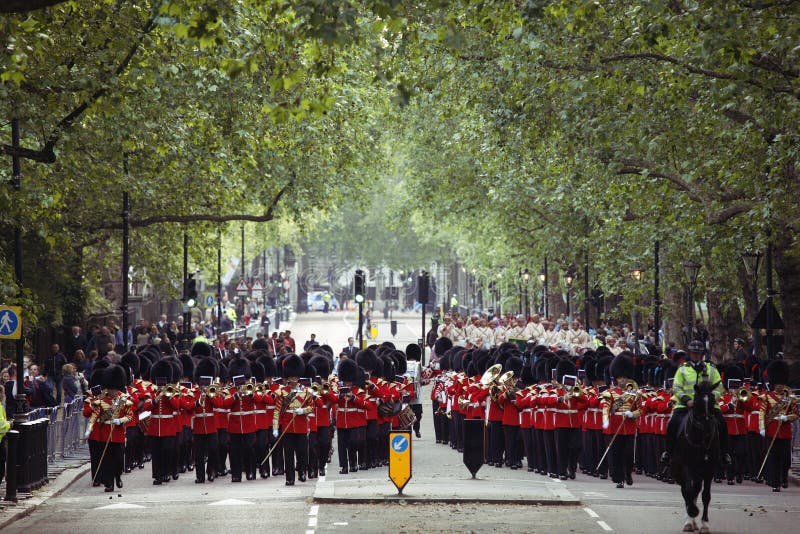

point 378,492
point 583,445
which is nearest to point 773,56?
point 583,445

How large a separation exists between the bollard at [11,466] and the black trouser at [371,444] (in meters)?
5.83

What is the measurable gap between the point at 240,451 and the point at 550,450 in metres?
4.92

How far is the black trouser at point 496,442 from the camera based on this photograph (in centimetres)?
2336

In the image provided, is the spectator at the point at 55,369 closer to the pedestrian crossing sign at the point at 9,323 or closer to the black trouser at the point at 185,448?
the black trouser at the point at 185,448

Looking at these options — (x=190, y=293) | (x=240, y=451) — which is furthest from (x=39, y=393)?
(x=190, y=293)

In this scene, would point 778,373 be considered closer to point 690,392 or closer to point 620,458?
point 620,458

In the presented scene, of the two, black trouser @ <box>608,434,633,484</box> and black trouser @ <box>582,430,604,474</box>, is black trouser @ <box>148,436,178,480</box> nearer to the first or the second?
black trouser @ <box>582,430,604,474</box>

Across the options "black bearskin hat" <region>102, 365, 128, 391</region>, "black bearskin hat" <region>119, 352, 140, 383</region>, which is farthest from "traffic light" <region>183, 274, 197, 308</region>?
"black bearskin hat" <region>102, 365, 128, 391</region>

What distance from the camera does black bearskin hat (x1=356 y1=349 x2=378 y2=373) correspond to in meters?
23.7

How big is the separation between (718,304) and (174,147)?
19221 mm

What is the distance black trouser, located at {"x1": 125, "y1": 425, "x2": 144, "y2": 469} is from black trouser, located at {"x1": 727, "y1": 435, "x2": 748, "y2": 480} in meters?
9.64

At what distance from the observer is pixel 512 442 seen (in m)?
23.0

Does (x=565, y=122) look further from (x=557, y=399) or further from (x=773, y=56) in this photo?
(x=557, y=399)

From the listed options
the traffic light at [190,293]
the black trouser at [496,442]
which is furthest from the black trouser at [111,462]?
the traffic light at [190,293]
